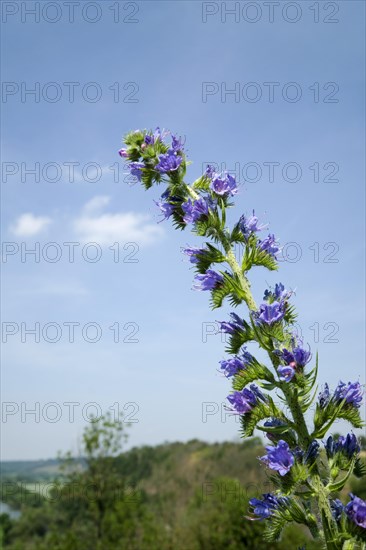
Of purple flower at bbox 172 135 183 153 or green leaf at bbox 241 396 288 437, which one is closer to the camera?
green leaf at bbox 241 396 288 437

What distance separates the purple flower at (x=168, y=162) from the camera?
17.7 feet

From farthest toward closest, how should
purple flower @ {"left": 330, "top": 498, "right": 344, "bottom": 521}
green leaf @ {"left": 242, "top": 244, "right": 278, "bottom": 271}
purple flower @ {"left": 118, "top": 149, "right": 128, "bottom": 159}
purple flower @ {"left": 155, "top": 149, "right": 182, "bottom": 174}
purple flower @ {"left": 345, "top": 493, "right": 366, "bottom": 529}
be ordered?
purple flower @ {"left": 118, "top": 149, "right": 128, "bottom": 159} → purple flower @ {"left": 155, "top": 149, "right": 182, "bottom": 174} → green leaf @ {"left": 242, "top": 244, "right": 278, "bottom": 271} → purple flower @ {"left": 330, "top": 498, "right": 344, "bottom": 521} → purple flower @ {"left": 345, "top": 493, "right": 366, "bottom": 529}

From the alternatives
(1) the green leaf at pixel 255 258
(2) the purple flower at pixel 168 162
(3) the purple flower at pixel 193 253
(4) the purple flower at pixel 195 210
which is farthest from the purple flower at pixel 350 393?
(2) the purple flower at pixel 168 162

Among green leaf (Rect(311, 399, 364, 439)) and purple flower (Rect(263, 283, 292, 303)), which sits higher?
purple flower (Rect(263, 283, 292, 303))

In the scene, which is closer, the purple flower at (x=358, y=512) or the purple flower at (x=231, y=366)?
the purple flower at (x=358, y=512)

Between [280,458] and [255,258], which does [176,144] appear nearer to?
[255,258]

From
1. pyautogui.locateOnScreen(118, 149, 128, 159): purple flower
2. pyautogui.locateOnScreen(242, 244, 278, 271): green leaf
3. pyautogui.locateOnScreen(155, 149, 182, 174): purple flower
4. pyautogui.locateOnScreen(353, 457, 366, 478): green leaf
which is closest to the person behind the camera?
pyautogui.locateOnScreen(353, 457, 366, 478): green leaf

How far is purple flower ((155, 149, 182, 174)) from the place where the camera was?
17.7ft

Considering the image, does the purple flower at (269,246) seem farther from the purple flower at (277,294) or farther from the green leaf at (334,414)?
the green leaf at (334,414)

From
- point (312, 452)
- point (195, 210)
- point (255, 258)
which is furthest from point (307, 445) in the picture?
point (195, 210)

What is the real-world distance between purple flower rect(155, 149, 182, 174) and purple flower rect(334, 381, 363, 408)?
2641 millimetres

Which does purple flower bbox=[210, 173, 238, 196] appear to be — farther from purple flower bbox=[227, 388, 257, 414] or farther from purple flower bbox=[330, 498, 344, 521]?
purple flower bbox=[330, 498, 344, 521]

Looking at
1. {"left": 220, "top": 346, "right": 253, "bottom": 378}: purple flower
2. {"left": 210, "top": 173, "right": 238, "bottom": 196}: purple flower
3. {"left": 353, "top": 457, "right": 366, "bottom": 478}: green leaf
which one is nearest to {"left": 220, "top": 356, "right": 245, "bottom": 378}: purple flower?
{"left": 220, "top": 346, "right": 253, "bottom": 378}: purple flower

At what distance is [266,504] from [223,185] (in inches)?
116
